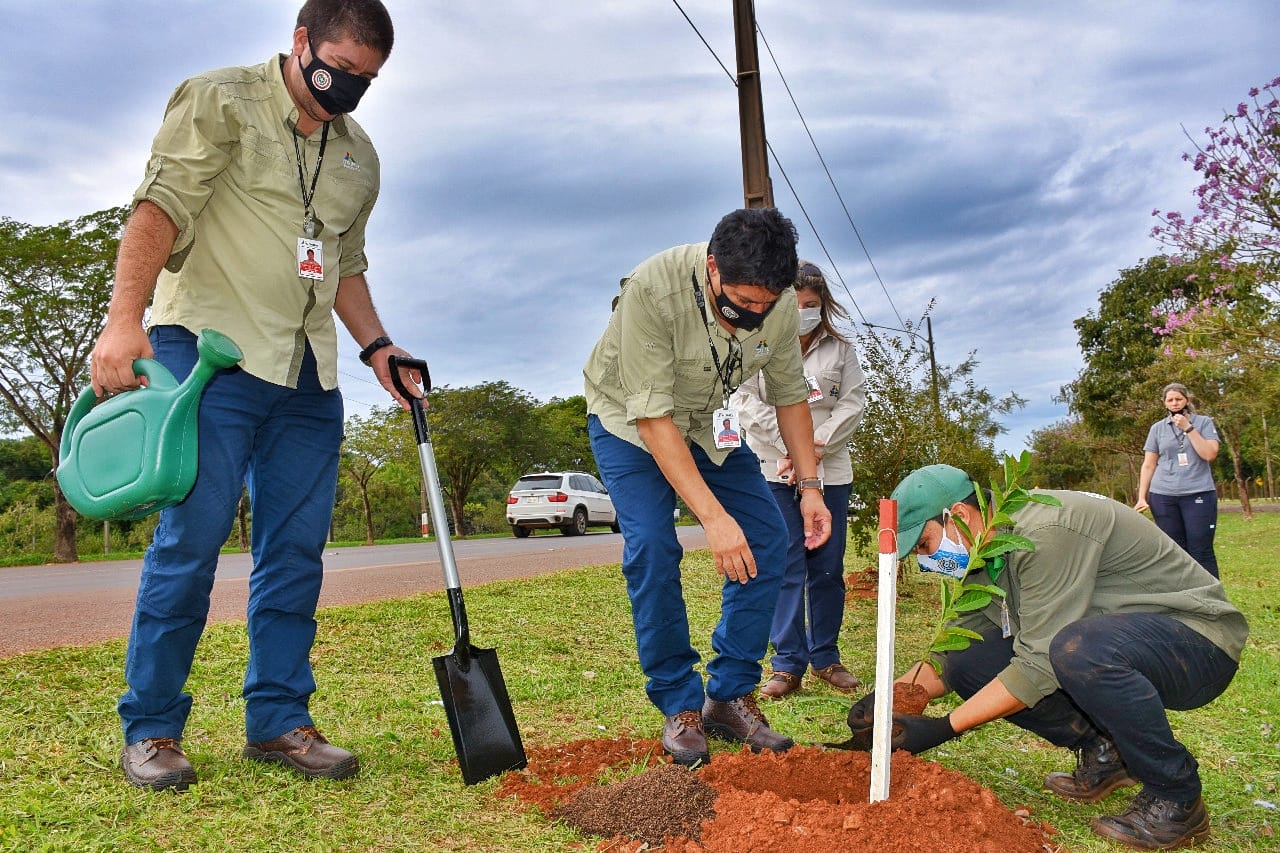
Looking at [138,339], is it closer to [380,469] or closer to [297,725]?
[297,725]

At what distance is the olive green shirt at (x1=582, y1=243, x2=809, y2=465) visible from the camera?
318 centimetres

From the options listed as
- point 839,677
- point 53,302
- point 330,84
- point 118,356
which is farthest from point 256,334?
point 53,302

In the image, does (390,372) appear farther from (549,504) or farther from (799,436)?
(549,504)

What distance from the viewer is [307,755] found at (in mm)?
3121

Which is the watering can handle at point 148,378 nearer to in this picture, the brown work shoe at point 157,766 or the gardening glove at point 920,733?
the brown work shoe at point 157,766

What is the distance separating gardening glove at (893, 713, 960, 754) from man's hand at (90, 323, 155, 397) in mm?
2514

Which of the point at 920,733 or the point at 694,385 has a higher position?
the point at 694,385

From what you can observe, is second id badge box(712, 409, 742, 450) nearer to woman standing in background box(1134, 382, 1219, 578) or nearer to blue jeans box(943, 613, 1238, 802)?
blue jeans box(943, 613, 1238, 802)

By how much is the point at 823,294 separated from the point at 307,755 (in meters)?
3.40

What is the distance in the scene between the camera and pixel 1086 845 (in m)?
2.88

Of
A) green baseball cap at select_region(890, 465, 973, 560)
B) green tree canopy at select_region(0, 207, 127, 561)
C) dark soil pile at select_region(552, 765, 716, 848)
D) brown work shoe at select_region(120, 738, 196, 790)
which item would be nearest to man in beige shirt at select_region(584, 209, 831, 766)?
dark soil pile at select_region(552, 765, 716, 848)

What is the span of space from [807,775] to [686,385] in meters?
1.33

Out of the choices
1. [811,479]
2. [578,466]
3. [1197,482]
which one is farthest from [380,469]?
[811,479]

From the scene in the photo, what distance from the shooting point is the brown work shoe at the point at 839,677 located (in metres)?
4.98
